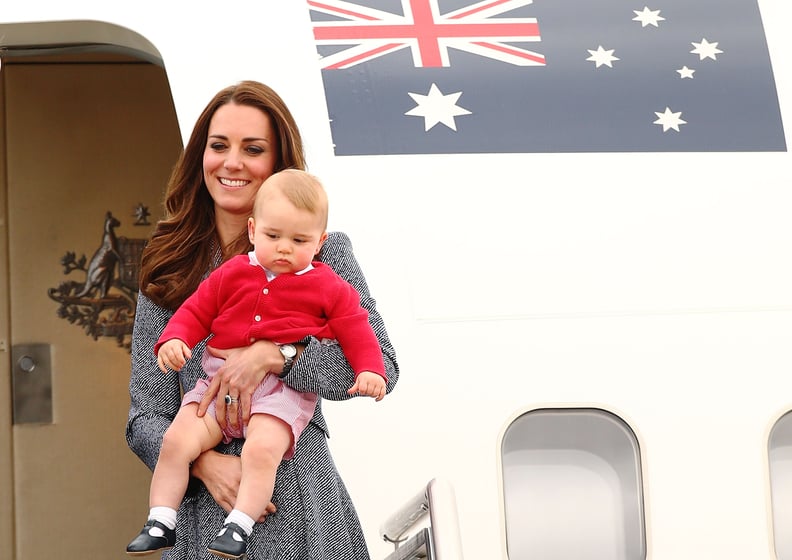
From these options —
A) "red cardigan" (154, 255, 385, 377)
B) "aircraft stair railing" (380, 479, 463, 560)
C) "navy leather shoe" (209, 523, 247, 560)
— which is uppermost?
"red cardigan" (154, 255, 385, 377)

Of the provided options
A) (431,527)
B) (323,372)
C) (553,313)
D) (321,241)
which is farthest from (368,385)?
(553,313)

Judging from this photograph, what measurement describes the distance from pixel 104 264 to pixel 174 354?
2906 mm

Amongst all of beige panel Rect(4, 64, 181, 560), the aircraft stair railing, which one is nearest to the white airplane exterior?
the aircraft stair railing

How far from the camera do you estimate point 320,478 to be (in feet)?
7.05

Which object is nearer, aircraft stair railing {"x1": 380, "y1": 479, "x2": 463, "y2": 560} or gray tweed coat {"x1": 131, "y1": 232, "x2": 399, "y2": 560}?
gray tweed coat {"x1": 131, "y1": 232, "x2": 399, "y2": 560}

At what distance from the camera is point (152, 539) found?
6.57 ft

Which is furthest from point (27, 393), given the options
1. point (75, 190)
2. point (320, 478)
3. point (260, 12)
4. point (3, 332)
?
point (320, 478)

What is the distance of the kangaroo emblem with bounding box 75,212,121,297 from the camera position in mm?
4770

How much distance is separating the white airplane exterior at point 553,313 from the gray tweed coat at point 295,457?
67 cm

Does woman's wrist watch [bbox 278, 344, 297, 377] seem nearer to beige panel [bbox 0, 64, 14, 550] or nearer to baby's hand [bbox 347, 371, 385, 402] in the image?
baby's hand [bbox 347, 371, 385, 402]

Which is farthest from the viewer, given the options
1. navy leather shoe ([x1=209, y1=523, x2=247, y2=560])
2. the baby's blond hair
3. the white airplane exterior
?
the white airplane exterior

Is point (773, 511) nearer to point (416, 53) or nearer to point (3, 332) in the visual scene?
point (416, 53)

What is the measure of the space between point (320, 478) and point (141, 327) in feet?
1.68

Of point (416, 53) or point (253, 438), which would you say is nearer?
point (253, 438)
